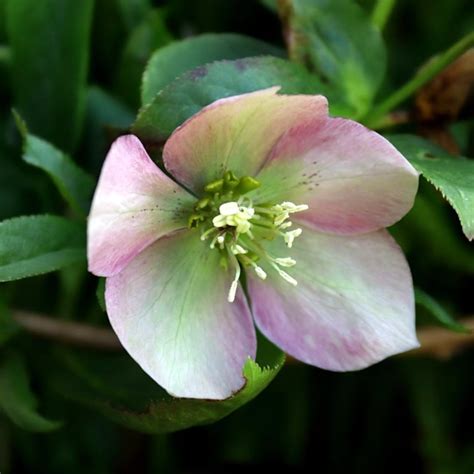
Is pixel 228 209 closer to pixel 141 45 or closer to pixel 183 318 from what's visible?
pixel 183 318

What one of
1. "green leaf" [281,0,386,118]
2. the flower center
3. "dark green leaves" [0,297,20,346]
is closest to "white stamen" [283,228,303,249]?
the flower center

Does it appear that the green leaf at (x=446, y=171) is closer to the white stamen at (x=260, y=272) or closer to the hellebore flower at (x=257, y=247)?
the hellebore flower at (x=257, y=247)

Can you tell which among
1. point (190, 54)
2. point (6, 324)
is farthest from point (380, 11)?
point (6, 324)

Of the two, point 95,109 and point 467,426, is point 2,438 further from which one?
point 467,426

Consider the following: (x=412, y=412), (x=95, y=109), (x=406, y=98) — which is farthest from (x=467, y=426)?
(x=95, y=109)

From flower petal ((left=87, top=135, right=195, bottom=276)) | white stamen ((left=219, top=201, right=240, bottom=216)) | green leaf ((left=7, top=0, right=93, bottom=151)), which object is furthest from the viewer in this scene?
green leaf ((left=7, top=0, right=93, bottom=151))

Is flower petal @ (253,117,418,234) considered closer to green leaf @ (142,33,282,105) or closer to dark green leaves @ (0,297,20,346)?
green leaf @ (142,33,282,105)
